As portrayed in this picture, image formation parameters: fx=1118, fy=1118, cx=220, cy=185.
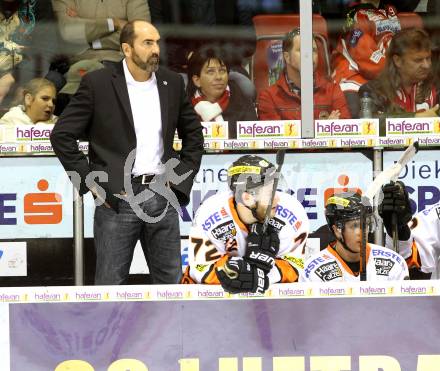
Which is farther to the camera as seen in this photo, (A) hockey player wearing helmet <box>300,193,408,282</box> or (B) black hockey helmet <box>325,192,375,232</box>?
(B) black hockey helmet <box>325,192,375,232</box>

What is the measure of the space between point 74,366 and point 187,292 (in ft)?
1.82

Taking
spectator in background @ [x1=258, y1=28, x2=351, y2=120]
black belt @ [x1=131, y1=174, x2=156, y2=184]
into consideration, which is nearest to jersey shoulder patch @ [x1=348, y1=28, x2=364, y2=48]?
spectator in background @ [x1=258, y1=28, x2=351, y2=120]

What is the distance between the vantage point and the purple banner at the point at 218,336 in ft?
15.1

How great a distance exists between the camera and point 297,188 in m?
7.02

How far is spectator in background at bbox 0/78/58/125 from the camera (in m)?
6.91

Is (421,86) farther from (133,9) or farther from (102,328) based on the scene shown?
(102,328)

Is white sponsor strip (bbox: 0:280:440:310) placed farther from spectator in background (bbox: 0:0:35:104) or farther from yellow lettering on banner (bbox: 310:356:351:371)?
spectator in background (bbox: 0:0:35:104)

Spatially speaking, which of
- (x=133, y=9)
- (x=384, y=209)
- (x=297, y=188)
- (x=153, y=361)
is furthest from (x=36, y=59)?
(x=153, y=361)

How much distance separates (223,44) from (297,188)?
3.32 ft

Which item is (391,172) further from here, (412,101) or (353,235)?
(412,101)

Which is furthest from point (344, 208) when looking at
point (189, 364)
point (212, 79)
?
point (189, 364)

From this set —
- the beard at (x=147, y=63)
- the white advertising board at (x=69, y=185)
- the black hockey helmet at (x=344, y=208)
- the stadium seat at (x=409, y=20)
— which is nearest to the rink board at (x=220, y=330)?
the black hockey helmet at (x=344, y=208)

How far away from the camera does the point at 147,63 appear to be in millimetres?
5883

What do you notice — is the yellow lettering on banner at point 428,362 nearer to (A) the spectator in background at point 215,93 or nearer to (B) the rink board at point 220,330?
(B) the rink board at point 220,330
